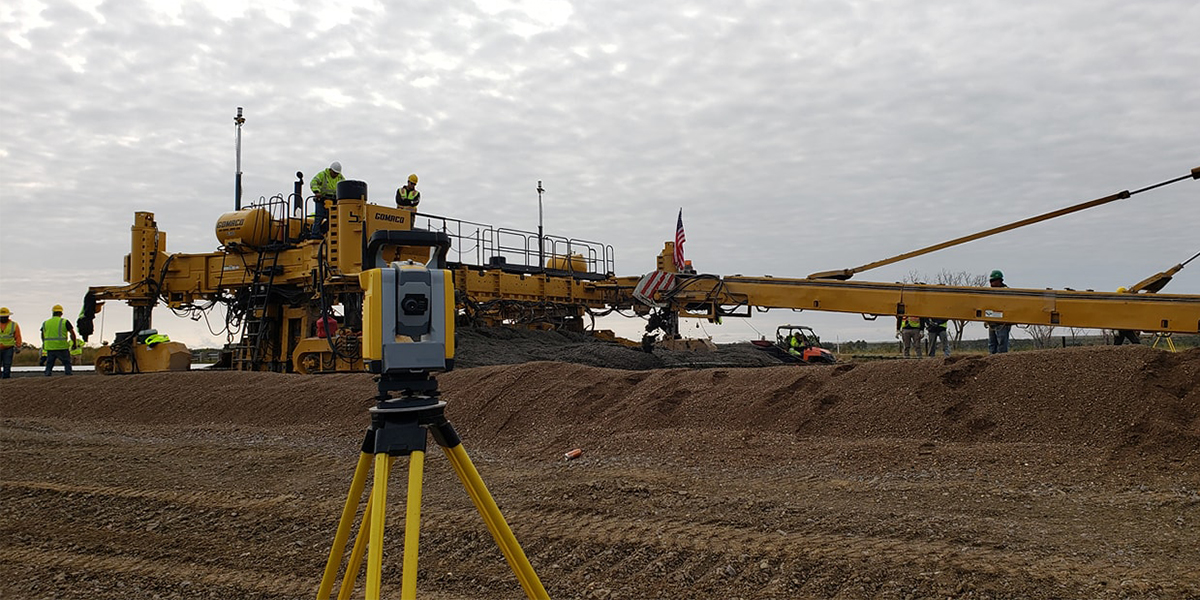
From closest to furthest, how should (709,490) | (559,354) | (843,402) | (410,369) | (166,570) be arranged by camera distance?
(410,369) < (166,570) < (709,490) < (843,402) < (559,354)

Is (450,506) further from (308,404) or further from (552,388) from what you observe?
(308,404)

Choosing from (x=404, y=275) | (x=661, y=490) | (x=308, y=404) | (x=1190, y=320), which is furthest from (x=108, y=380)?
(x=1190, y=320)

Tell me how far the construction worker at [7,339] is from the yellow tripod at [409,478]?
69.8ft

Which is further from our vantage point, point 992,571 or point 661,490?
point 661,490

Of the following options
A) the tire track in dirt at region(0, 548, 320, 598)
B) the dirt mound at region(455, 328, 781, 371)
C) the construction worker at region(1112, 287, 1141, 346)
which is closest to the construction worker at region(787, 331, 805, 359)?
the dirt mound at region(455, 328, 781, 371)

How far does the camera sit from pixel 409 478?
8.95 feet

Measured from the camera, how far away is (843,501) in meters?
6.29

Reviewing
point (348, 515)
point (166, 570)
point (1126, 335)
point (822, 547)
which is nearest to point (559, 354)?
point (1126, 335)

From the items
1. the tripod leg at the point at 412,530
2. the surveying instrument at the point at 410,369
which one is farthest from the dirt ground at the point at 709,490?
the tripod leg at the point at 412,530

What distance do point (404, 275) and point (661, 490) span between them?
14.0 feet

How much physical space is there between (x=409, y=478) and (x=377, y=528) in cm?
19

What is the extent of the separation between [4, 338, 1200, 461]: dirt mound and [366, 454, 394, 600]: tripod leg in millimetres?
6083

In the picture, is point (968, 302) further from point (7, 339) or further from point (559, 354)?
point (7, 339)

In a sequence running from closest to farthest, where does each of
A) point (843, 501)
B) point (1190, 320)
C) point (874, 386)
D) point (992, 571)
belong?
point (992, 571)
point (843, 501)
point (1190, 320)
point (874, 386)
